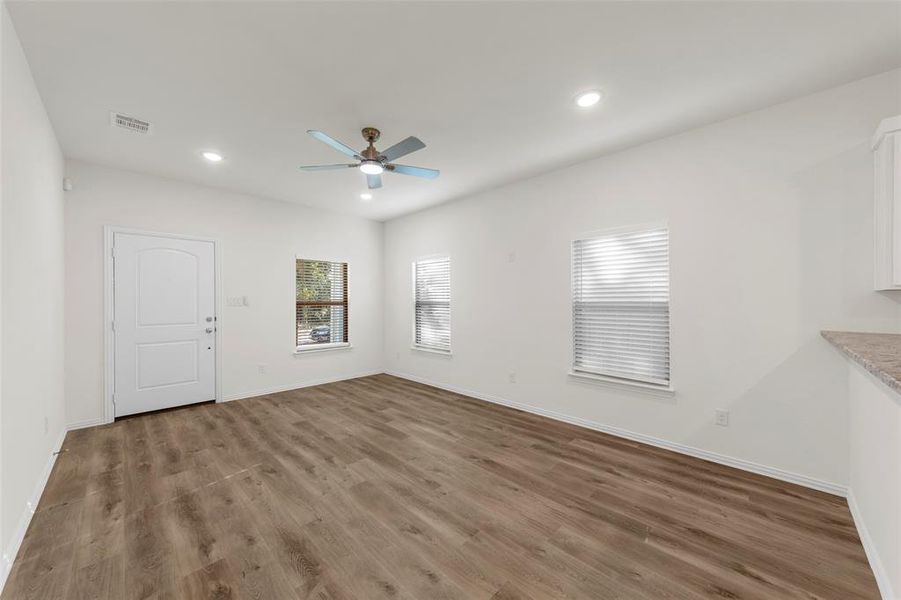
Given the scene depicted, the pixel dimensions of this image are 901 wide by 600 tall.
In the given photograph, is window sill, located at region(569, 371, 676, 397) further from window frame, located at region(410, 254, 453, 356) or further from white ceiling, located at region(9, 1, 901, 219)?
white ceiling, located at region(9, 1, 901, 219)

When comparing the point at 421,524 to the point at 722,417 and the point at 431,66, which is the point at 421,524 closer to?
the point at 722,417

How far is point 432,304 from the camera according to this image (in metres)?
5.62

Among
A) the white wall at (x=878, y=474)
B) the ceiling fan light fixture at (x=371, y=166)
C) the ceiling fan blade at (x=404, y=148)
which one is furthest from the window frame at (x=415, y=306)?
the white wall at (x=878, y=474)

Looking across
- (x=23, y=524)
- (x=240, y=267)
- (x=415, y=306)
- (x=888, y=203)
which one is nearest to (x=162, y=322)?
(x=240, y=267)

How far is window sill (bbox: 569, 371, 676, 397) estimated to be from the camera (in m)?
3.17

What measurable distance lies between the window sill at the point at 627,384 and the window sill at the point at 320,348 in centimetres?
375

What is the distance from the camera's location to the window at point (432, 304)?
539cm

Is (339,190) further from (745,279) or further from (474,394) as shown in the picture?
(745,279)

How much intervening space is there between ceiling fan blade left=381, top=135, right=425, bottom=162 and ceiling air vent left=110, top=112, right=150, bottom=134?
205 centimetres

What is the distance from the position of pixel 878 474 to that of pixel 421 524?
93.8 inches

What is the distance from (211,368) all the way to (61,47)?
360 centimetres

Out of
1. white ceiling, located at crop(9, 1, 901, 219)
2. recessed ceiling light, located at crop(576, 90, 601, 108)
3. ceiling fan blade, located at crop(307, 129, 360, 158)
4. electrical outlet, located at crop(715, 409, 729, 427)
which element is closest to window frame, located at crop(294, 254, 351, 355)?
white ceiling, located at crop(9, 1, 901, 219)

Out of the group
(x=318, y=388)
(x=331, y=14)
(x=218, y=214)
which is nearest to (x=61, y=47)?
(x=331, y=14)

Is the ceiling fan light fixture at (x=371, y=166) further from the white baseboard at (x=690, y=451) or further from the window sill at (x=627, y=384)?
the white baseboard at (x=690, y=451)
